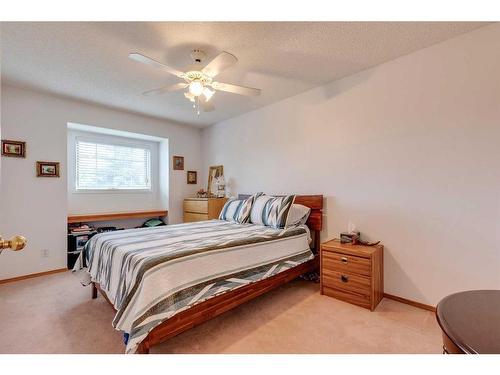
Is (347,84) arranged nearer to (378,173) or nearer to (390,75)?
(390,75)

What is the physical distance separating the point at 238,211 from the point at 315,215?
3.34 ft

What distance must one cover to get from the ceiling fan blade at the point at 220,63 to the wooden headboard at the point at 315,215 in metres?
1.86

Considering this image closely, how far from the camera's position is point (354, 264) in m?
2.29

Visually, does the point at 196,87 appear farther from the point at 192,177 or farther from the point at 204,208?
the point at 192,177

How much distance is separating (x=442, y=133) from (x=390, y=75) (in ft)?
2.57

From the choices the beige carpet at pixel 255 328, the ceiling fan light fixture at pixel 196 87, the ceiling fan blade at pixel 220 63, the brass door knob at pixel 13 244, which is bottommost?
the beige carpet at pixel 255 328

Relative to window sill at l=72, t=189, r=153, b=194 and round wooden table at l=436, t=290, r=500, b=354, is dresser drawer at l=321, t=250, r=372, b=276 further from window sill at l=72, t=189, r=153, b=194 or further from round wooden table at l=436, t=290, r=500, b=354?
window sill at l=72, t=189, r=153, b=194

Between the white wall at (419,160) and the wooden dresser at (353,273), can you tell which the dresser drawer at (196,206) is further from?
the wooden dresser at (353,273)

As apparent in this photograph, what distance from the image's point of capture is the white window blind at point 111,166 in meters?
3.89

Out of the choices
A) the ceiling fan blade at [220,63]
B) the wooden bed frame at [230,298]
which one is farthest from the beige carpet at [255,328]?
the ceiling fan blade at [220,63]

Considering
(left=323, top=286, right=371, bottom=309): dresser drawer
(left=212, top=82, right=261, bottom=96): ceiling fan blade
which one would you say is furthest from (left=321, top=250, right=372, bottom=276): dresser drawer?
(left=212, top=82, right=261, bottom=96): ceiling fan blade

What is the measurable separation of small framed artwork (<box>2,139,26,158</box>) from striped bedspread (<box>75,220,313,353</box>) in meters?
1.74

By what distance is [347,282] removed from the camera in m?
2.33
